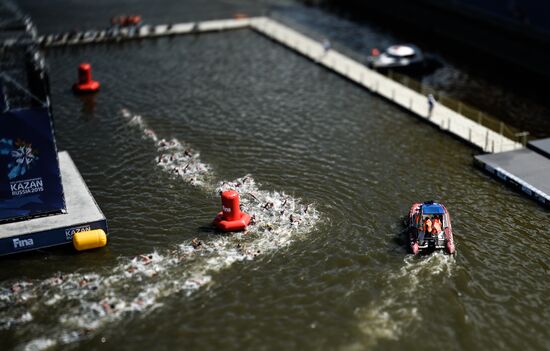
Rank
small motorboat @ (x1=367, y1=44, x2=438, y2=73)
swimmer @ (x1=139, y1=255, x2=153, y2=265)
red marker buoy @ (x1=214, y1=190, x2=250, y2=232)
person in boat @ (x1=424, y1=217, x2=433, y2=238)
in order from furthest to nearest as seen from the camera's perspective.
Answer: small motorboat @ (x1=367, y1=44, x2=438, y2=73), red marker buoy @ (x1=214, y1=190, x2=250, y2=232), person in boat @ (x1=424, y1=217, x2=433, y2=238), swimmer @ (x1=139, y1=255, x2=153, y2=265)

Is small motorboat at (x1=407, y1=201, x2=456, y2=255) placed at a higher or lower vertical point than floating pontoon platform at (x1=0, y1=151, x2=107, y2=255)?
lower

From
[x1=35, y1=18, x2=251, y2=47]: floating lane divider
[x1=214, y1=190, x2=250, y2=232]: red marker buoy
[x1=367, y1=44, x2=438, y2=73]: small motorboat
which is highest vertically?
[x1=35, y1=18, x2=251, y2=47]: floating lane divider

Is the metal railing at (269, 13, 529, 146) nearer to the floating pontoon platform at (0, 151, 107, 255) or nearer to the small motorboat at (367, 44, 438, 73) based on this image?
the small motorboat at (367, 44, 438, 73)

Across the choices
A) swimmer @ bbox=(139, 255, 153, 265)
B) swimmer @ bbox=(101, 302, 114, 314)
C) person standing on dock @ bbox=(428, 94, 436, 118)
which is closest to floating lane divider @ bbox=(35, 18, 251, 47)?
person standing on dock @ bbox=(428, 94, 436, 118)

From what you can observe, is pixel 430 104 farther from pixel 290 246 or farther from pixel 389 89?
pixel 290 246

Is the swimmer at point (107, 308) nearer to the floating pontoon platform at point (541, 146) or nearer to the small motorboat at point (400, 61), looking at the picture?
the floating pontoon platform at point (541, 146)

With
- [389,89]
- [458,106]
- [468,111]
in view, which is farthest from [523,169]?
[389,89]

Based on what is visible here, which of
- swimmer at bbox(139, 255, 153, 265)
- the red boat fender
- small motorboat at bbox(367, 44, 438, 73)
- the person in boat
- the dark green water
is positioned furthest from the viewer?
small motorboat at bbox(367, 44, 438, 73)

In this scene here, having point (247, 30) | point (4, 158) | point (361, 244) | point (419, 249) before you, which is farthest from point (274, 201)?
point (247, 30)
